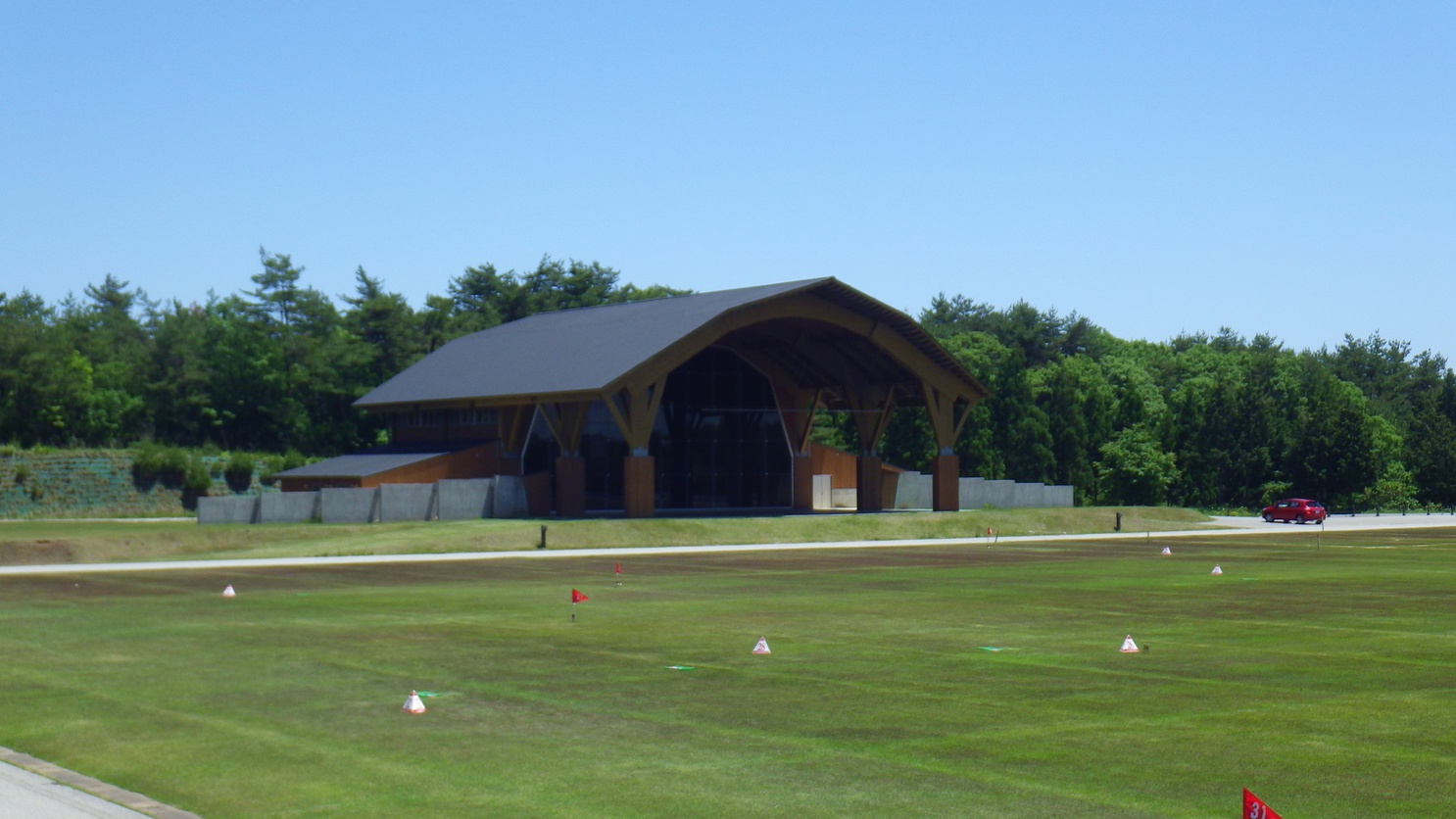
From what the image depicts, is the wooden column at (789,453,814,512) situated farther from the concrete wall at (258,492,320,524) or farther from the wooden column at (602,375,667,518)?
the concrete wall at (258,492,320,524)

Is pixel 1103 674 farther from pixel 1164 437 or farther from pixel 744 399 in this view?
pixel 1164 437

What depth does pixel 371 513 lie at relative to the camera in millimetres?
61500

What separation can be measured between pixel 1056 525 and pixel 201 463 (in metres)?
44.4

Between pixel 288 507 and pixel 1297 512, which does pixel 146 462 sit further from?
pixel 1297 512

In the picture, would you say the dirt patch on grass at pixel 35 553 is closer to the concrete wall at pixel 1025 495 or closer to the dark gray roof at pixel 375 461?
the dark gray roof at pixel 375 461

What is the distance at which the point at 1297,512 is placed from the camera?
7669 centimetres

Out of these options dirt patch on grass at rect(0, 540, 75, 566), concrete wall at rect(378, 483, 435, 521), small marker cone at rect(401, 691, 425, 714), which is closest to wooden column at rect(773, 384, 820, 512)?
concrete wall at rect(378, 483, 435, 521)

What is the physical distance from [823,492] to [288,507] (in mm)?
28544

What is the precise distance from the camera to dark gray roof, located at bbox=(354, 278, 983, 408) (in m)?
63.8

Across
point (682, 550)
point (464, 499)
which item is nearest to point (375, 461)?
point (464, 499)

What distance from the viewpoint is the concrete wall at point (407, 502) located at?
61.5m

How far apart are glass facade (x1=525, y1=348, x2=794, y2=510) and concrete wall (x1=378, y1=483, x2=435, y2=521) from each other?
25.6ft

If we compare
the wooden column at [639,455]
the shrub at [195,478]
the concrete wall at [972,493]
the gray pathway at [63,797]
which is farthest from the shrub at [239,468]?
the gray pathway at [63,797]

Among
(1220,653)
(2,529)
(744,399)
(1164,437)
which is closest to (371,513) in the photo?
(2,529)
